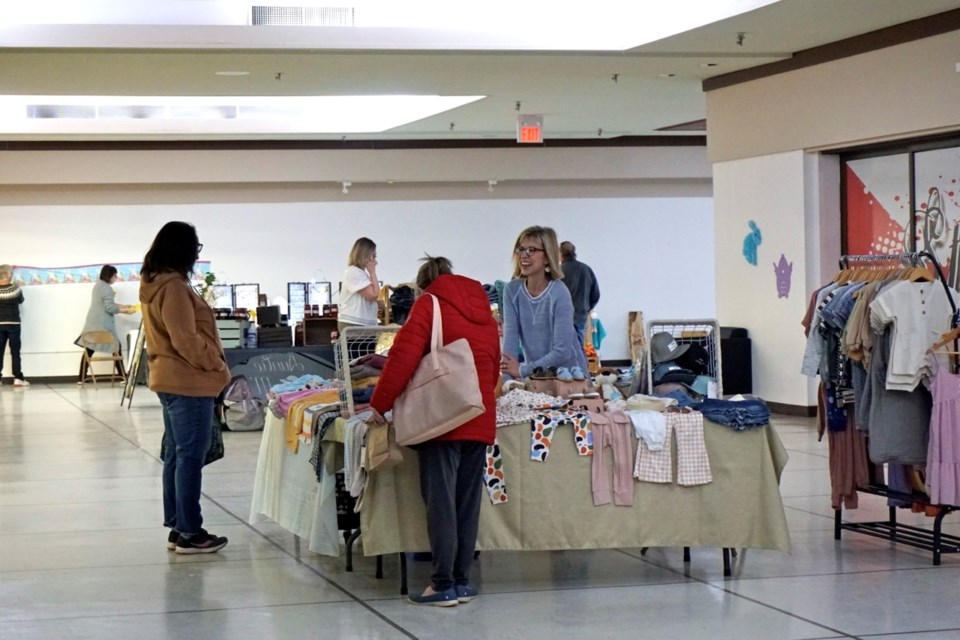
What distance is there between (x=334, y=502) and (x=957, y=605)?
2670mm

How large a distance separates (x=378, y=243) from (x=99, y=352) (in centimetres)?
429

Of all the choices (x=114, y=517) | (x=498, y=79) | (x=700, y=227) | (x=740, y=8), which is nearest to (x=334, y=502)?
(x=114, y=517)

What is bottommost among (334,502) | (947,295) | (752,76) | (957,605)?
(957,605)

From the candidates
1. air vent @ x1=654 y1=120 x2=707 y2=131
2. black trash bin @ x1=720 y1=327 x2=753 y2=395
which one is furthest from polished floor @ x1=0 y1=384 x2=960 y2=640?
air vent @ x1=654 y1=120 x2=707 y2=131

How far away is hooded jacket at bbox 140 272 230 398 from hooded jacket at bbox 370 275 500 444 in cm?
134

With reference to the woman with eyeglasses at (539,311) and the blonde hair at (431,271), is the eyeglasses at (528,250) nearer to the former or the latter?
the woman with eyeglasses at (539,311)

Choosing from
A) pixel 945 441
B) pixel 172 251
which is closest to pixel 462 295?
pixel 172 251

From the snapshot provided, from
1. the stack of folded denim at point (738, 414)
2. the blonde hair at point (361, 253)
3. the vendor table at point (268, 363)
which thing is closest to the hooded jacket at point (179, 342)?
the stack of folded denim at point (738, 414)

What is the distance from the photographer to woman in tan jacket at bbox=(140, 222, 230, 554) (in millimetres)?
6395

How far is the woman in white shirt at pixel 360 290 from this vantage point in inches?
456

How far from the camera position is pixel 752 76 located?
12.8 metres

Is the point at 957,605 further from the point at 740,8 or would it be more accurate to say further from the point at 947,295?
the point at 740,8

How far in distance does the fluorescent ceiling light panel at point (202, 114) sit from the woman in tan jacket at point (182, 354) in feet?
32.4

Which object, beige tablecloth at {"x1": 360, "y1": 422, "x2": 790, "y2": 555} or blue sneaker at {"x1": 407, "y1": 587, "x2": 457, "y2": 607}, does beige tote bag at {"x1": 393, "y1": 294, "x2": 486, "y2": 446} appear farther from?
blue sneaker at {"x1": 407, "y1": 587, "x2": 457, "y2": 607}
